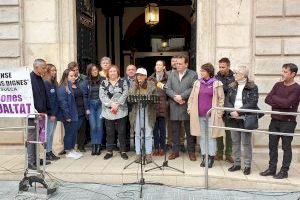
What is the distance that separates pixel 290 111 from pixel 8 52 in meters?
5.87

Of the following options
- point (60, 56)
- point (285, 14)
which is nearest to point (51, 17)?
point (60, 56)

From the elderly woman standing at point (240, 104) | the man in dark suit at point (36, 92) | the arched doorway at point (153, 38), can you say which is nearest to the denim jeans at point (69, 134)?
the man in dark suit at point (36, 92)

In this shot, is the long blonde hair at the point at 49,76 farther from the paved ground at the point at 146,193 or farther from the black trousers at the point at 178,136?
the black trousers at the point at 178,136

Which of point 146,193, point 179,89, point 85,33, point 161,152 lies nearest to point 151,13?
point 85,33

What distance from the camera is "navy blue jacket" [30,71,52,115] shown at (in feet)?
25.2

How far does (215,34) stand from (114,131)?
284 centimetres

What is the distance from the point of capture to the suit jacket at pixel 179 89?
326 inches

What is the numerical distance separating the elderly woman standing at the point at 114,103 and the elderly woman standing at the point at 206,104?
1.30 m

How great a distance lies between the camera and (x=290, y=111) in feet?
23.5

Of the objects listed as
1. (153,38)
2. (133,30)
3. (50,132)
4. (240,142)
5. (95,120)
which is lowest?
(240,142)

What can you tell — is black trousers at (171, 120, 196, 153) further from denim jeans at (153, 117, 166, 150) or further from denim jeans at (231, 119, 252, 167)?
denim jeans at (231, 119, 252, 167)

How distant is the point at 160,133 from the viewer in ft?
29.0

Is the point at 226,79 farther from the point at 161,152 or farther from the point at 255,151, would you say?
the point at 161,152

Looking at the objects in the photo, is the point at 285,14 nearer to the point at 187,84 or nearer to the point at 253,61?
the point at 253,61
